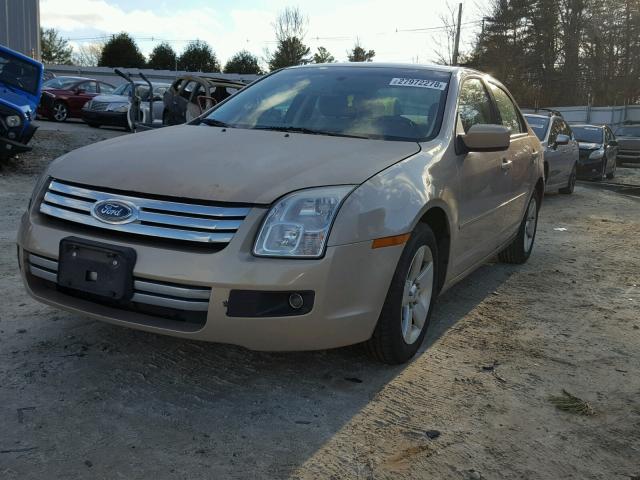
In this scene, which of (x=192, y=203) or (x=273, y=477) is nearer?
(x=273, y=477)

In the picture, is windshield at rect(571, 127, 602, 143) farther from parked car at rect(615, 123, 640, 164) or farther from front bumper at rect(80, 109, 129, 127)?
front bumper at rect(80, 109, 129, 127)

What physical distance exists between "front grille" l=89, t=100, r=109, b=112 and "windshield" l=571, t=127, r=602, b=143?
1220cm

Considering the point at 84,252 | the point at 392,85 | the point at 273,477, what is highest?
the point at 392,85

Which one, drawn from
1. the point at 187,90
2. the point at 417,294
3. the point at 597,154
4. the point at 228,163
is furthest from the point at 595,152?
the point at 228,163

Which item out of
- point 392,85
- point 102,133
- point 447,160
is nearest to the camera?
point 447,160

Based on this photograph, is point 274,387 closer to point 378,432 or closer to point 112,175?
point 378,432

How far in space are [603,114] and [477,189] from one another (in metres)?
32.4

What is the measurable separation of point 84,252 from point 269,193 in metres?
0.86

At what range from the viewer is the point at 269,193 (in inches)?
108

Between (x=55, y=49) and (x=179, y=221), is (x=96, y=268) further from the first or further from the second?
(x=55, y=49)

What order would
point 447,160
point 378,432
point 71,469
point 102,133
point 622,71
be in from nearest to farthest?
point 71,469 → point 378,432 → point 447,160 → point 102,133 → point 622,71

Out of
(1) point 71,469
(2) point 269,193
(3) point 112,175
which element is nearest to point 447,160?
(2) point 269,193

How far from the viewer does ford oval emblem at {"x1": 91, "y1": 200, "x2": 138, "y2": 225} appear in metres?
2.79

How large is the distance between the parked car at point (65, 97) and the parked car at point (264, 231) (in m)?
16.7
